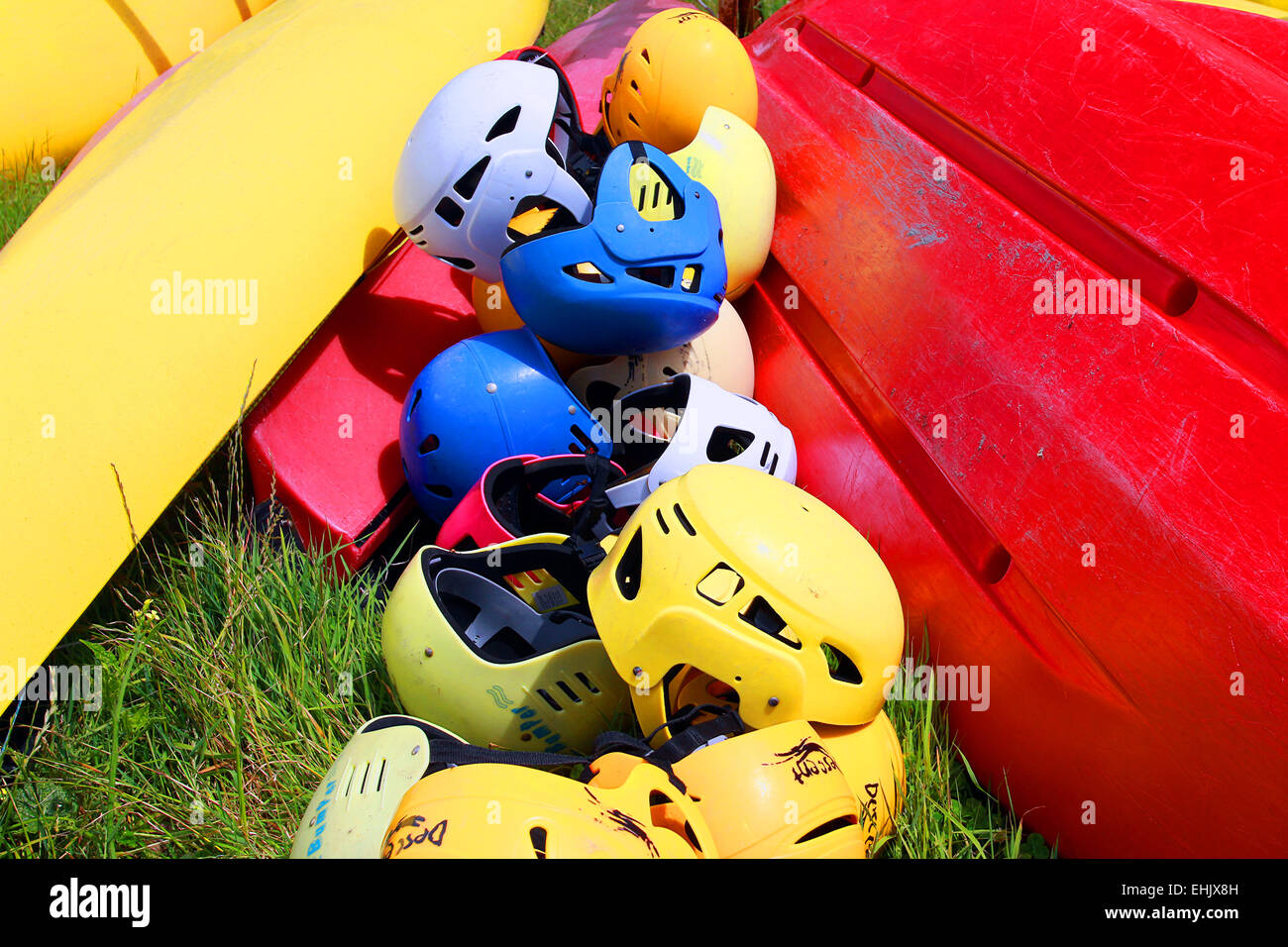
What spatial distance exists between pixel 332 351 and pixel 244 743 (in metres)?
1.22

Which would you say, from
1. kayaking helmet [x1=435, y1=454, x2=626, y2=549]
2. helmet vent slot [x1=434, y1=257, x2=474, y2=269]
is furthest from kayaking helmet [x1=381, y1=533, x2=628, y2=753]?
helmet vent slot [x1=434, y1=257, x2=474, y2=269]

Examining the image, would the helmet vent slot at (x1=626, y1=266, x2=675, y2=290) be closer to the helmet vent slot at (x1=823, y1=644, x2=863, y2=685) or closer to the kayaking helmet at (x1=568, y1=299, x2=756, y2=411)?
the kayaking helmet at (x1=568, y1=299, x2=756, y2=411)

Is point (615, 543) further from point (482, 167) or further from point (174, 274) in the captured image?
point (174, 274)

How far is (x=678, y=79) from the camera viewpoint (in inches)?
131

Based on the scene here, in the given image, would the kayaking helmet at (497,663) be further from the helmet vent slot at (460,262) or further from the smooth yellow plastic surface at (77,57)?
the smooth yellow plastic surface at (77,57)

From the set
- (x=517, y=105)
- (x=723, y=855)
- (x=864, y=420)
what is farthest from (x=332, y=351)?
(x=723, y=855)

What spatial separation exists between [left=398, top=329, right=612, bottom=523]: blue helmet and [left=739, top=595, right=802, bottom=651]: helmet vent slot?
0.79m

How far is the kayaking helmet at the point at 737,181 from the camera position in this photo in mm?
3066

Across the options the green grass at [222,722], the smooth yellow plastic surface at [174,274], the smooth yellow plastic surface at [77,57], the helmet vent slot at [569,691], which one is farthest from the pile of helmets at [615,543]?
the smooth yellow plastic surface at [77,57]

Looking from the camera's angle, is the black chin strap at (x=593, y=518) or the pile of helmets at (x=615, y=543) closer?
the pile of helmets at (x=615, y=543)

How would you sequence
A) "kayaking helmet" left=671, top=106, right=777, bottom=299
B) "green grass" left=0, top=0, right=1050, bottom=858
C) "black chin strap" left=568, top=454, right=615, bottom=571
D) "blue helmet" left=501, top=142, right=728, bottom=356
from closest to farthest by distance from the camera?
"green grass" left=0, top=0, right=1050, bottom=858
"black chin strap" left=568, top=454, right=615, bottom=571
"blue helmet" left=501, top=142, right=728, bottom=356
"kayaking helmet" left=671, top=106, right=777, bottom=299

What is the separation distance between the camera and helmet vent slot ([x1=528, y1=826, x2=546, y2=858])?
1460 mm

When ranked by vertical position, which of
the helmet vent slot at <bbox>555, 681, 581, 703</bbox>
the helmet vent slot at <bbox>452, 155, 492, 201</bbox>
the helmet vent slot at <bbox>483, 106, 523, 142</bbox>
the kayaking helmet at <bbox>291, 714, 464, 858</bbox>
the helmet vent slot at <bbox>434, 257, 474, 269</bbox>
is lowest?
the helmet vent slot at <bbox>555, 681, 581, 703</bbox>

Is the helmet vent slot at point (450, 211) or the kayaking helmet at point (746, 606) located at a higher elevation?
the helmet vent slot at point (450, 211)
